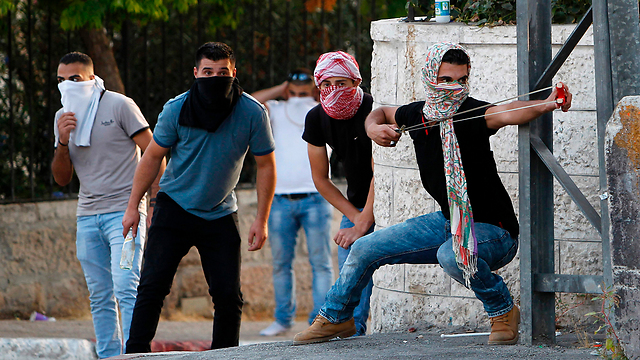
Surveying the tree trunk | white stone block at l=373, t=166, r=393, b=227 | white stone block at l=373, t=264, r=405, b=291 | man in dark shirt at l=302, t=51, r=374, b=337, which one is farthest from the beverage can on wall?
the tree trunk

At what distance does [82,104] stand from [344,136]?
70.9 inches

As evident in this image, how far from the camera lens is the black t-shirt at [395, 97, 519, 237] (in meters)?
3.99

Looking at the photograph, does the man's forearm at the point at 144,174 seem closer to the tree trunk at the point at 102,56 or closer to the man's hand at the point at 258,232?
the man's hand at the point at 258,232

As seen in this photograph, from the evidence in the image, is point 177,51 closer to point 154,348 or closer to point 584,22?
point 154,348

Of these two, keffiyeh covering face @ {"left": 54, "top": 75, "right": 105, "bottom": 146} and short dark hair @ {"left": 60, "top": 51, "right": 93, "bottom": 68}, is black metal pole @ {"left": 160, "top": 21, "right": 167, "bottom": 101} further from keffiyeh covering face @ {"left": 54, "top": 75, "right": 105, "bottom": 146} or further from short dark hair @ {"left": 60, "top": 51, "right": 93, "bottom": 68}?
keffiyeh covering face @ {"left": 54, "top": 75, "right": 105, "bottom": 146}

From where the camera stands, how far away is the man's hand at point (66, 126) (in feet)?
17.8

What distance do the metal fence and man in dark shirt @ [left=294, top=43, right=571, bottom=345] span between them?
4.17 m

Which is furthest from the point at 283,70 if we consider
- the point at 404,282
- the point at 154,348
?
the point at 404,282

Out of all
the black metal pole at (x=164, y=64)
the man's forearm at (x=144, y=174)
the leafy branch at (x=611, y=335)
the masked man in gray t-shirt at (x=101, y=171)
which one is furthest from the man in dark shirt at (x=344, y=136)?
the black metal pole at (x=164, y=64)

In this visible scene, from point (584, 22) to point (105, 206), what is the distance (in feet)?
9.96

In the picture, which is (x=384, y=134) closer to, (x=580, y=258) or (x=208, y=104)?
(x=208, y=104)

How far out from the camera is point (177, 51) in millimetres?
8727

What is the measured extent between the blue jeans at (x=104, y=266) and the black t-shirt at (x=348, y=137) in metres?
1.33

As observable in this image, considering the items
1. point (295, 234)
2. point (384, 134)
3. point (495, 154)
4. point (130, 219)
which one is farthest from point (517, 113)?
point (295, 234)
